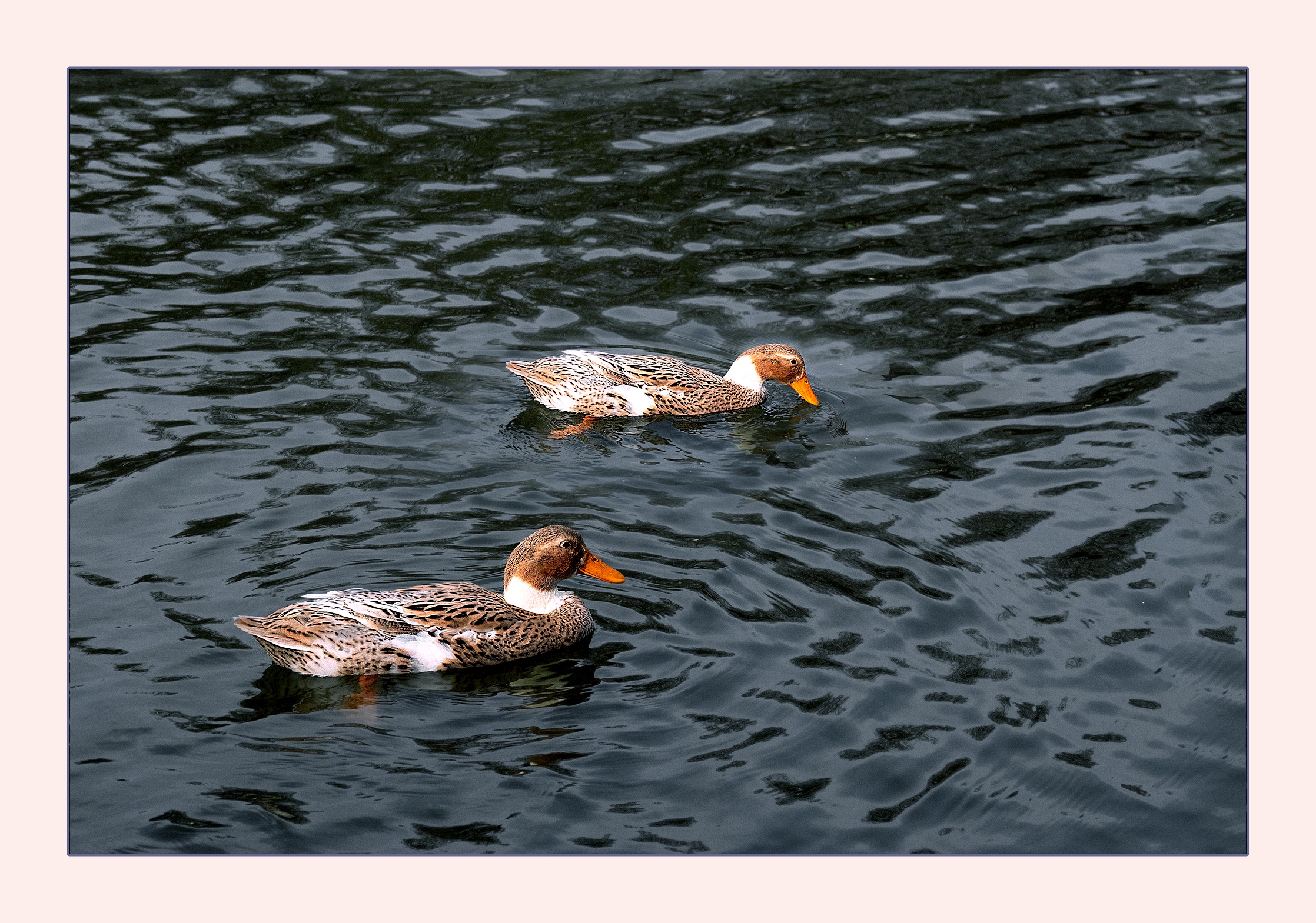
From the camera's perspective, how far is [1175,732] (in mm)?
8109

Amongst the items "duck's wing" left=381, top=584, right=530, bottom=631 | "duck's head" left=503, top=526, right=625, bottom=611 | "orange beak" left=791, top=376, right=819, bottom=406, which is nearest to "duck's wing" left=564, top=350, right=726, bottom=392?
"orange beak" left=791, top=376, right=819, bottom=406

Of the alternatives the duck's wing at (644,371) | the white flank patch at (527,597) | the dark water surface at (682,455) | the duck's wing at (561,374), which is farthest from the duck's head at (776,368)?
the white flank patch at (527,597)

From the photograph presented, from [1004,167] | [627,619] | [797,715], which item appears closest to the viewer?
[797,715]

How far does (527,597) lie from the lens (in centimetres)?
898

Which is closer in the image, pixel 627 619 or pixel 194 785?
pixel 194 785

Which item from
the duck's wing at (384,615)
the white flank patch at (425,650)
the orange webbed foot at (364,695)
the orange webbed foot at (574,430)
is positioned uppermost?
the orange webbed foot at (574,430)

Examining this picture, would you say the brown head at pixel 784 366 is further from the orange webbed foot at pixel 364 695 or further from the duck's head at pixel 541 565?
the orange webbed foot at pixel 364 695

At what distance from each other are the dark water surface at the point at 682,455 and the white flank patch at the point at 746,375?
0.76 ft

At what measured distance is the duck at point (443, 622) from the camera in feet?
27.5

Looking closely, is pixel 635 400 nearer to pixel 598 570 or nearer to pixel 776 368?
pixel 776 368

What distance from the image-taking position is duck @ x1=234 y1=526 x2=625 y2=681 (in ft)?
27.5

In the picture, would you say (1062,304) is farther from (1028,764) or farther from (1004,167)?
(1028,764)

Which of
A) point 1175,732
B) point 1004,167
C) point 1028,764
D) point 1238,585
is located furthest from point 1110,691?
point 1004,167

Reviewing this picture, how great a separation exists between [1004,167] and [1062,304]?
8.05ft
